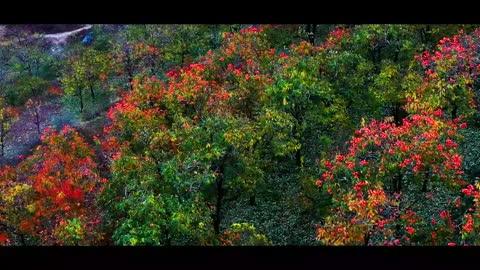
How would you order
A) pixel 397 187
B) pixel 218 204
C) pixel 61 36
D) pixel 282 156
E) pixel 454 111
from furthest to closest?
pixel 61 36, pixel 282 156, pixel 454 111, pixel 218 204, pixel 397 187

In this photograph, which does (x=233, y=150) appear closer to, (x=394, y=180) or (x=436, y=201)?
(x=394, y=180)

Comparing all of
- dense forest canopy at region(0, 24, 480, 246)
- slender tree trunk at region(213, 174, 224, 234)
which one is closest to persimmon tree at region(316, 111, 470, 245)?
dense forest canopy at region(0, 24, 480, 246)

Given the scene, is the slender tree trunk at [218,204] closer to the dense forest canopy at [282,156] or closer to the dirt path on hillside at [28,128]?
the dense forest canopy at [282,156]

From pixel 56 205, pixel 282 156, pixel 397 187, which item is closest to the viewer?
pixel 397 187

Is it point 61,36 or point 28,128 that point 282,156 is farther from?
point 61,36

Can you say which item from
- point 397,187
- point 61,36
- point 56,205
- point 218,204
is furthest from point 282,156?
point 61,36

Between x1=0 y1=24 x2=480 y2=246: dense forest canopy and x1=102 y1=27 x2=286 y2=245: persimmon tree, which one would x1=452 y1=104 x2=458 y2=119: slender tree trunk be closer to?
x1=0 y1=24 x2=480 y2=246: dense forest canopy

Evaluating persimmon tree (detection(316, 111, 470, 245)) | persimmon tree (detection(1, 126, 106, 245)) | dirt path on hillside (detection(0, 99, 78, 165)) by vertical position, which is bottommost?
dirt path on hillside (detection(0, 99, 78, 165))

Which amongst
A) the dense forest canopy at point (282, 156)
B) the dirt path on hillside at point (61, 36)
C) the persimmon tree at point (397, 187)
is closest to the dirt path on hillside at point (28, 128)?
the dense forest canopy at point (282, 156)
